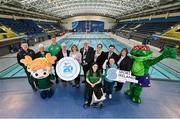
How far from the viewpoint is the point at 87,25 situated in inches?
1800

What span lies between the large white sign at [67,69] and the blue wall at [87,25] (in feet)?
140

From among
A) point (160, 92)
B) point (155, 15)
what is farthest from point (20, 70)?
point (155, 15)

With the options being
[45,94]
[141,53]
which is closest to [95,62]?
[141,53]

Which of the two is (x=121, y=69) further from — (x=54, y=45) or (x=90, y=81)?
(x=54, y=45)

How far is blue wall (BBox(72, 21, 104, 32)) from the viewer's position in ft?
150

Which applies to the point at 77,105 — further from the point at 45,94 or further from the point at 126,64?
the point at 126,64

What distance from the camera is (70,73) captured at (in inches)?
153

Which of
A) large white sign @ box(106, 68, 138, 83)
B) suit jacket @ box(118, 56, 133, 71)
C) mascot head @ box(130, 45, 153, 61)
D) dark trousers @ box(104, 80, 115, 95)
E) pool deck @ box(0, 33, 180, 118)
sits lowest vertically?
pool deck @ box(0, 33, 180, 118)

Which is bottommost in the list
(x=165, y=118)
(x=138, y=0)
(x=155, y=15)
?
(x=165, y=118)

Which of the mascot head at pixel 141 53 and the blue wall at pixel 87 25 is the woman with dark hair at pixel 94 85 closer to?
the mascot head at pixel 141 53

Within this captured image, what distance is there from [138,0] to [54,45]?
19.3 metres

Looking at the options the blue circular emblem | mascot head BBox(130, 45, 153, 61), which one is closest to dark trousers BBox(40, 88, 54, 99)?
the blue circular emblem

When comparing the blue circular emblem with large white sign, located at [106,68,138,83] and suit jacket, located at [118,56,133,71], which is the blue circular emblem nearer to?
large white sign, located at [106,68,138,83]

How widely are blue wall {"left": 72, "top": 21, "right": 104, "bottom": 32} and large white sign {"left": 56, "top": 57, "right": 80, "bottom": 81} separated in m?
42.7
